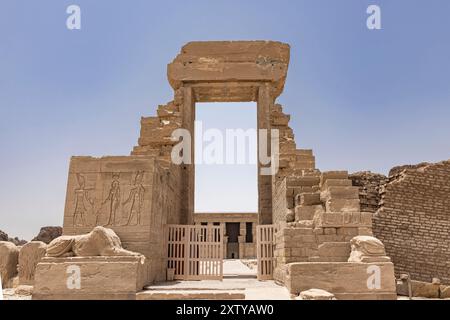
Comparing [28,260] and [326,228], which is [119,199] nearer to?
[28,260]

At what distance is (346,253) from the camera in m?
7.89

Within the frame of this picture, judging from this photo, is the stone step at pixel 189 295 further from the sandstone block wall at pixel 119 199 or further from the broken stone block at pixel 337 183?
the broken stone block at pixel 337 183

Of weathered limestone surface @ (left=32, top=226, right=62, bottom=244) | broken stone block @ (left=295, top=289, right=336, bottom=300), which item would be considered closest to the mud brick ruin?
broken stone block @ (left=295, top=289, right=336, bottom=300)

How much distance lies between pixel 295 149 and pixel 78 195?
24.0ft

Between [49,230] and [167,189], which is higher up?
[167,189]

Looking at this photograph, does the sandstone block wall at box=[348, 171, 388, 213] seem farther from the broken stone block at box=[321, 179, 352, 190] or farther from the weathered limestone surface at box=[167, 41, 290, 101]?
the broken stone block at box=[321, 179, 352, 190]

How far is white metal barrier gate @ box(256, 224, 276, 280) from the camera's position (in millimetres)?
10148

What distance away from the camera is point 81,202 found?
8320 mm

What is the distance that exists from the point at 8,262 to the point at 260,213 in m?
7.48

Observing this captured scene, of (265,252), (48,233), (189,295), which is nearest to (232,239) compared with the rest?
(48,233)
